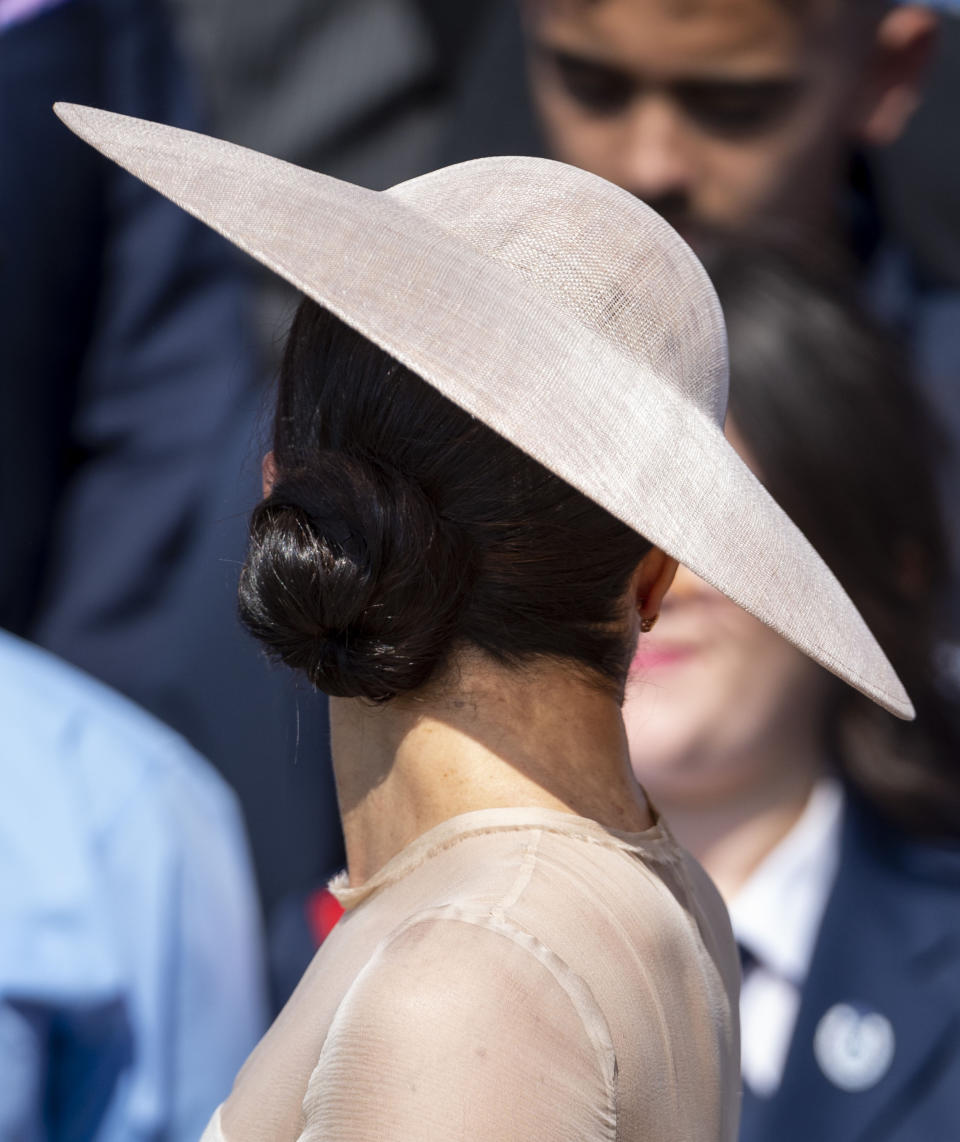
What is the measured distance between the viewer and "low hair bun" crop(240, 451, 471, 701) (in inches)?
31.5

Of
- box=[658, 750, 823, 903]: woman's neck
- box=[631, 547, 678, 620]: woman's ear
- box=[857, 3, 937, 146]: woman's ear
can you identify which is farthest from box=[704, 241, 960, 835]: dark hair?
Result: box=[631, 547, 678, 620]: woman's ear

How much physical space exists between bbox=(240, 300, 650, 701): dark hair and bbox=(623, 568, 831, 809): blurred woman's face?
108 cm

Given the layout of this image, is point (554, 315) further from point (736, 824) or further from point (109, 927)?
point (736, 824)

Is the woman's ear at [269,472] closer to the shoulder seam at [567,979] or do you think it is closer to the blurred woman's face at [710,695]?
the shoulder seam at [567,979]

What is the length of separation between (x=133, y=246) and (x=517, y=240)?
2035mm

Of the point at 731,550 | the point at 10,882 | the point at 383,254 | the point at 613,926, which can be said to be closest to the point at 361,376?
the point at 383,254

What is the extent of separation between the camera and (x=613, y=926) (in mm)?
823

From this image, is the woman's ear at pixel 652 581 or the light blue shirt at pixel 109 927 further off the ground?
the woman's ear at pixel 652 581

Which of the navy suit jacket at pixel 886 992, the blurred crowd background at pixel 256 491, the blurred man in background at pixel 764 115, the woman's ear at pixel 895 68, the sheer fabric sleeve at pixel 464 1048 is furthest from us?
the woman's ear at pixel 895 68

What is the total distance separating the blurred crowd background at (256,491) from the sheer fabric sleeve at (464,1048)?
1.47 ft

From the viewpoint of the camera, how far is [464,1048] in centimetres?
73

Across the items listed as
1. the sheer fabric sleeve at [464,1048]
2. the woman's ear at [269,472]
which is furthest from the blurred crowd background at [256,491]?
the sheer fabric sleeve at [464,1048]

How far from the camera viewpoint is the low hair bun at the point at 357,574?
801 mm

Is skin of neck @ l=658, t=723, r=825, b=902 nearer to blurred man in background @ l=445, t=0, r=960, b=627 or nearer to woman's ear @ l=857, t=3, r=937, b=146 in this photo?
blurred man in background @ l=445, t=0, r=960, b=627
